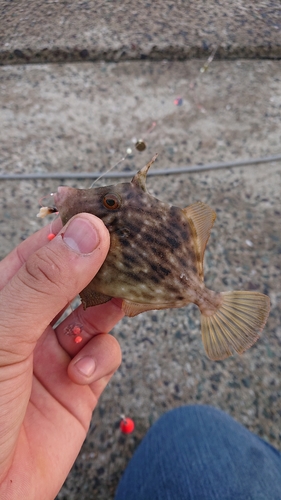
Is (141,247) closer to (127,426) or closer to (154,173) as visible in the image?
(127,426)

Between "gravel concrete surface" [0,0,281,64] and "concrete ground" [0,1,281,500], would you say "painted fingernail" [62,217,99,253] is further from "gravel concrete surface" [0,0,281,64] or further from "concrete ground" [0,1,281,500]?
"gravel concrete surface" [0,0,281,64]

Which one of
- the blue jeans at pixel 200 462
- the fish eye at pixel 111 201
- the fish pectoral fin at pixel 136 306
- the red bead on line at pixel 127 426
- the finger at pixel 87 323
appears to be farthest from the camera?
the red bead on line at pixel 127 426

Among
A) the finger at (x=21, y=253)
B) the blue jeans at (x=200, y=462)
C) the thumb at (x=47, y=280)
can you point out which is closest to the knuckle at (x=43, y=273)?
the thumb at (x=47, y=280)

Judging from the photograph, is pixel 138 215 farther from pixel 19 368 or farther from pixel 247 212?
pixel 247 212

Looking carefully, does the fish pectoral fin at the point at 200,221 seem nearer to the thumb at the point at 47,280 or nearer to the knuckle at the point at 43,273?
the thumb at the point at 47,280

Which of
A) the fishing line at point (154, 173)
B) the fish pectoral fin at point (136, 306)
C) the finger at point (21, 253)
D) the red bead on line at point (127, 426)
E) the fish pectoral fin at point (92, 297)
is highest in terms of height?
the fish pectoral fin at point (92, 297)

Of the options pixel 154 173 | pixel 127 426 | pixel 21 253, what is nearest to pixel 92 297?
pixel 21 253

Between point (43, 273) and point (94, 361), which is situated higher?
point (43, 273)
